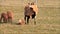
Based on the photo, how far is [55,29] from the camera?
43.7 feet

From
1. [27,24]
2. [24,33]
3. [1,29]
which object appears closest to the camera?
[24,33]

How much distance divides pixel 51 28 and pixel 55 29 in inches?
12.7

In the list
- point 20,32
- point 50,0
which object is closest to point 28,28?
point 20,32

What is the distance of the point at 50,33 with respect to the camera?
12.3m

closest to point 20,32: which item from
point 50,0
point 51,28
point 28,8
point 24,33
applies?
point 24,33

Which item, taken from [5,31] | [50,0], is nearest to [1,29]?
[5,31]

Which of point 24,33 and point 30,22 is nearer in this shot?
point 24,33

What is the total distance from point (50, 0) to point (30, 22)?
2103 centimetres

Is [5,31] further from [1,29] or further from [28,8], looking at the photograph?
[28,8]

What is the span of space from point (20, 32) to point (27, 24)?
8.25 ft

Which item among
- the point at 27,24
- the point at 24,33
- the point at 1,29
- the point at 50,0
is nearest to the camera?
the point at 24,33

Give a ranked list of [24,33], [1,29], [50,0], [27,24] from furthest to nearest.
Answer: [50,0]
[27,24]
[1,29]
[24,33]

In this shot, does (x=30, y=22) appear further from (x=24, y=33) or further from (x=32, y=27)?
(x=24, y=33)

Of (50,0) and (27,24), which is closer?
(27,24)
